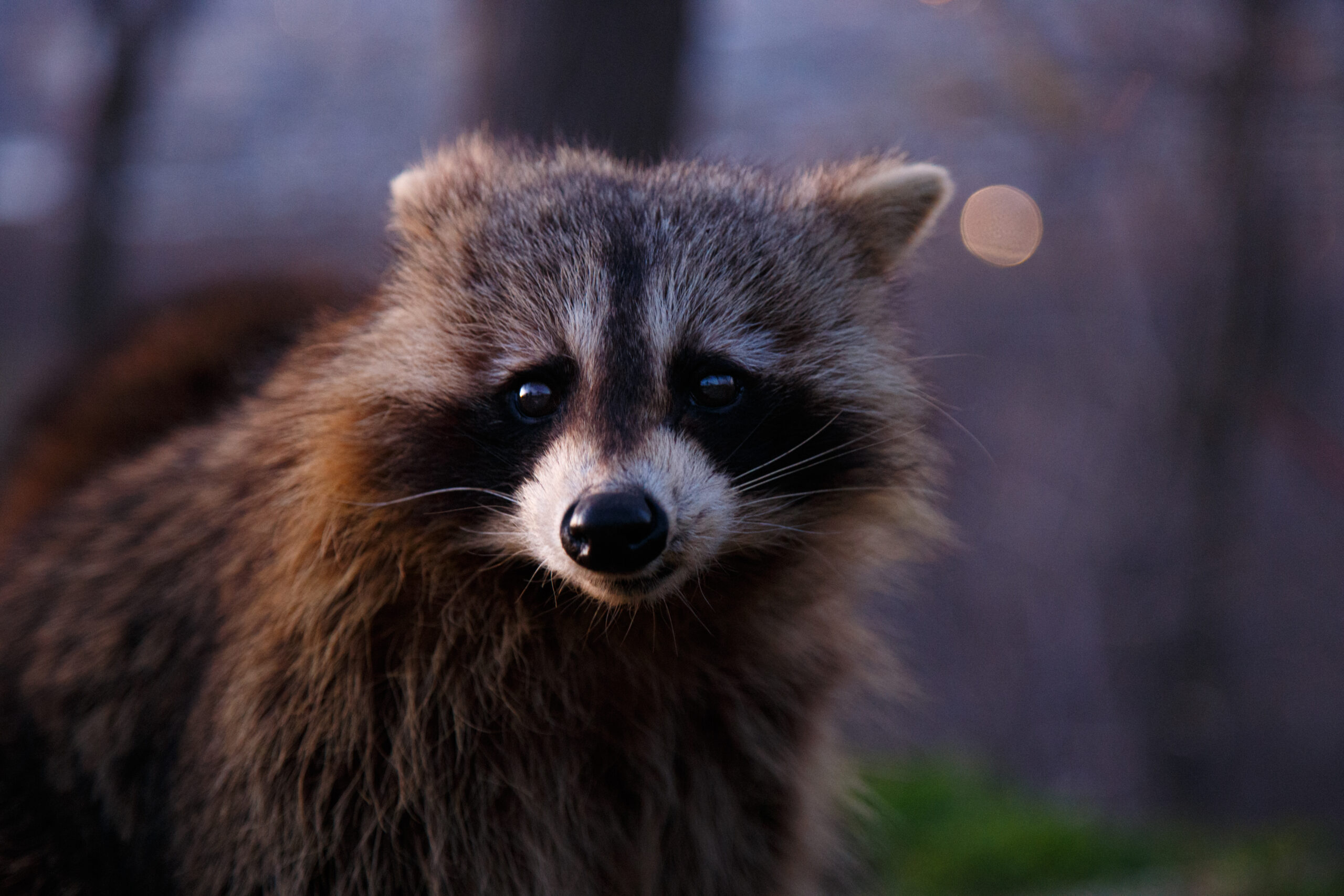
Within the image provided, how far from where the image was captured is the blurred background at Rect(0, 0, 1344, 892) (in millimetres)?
5938

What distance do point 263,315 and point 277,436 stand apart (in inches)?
54.6

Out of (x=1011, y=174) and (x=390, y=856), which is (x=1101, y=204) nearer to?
(x=1011, y=174)

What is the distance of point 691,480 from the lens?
209 centimetres

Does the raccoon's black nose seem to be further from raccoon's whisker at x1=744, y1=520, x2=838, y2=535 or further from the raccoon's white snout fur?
raccoon's whisker at x1=744, y1=520, x2=838, y2=535

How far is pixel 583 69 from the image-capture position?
13.9ft

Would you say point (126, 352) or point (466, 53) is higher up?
point (466, 53)

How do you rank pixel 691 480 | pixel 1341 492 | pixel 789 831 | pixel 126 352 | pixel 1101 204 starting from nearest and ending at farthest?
pixel 691 480
pixel 789 831
pixel 126 352
pixel 1341 492
pixel 1101 204

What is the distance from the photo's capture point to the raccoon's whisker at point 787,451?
2.25 m

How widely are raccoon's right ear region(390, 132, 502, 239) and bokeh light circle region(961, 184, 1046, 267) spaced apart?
3368 millimetres

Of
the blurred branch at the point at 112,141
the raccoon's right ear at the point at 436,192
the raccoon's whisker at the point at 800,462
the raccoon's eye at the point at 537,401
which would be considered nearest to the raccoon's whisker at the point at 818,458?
the raccoon's whisker at the point at 800,462

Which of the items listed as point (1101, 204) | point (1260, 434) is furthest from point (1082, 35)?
point (1260, 434)

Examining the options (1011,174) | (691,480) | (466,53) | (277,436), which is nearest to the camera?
(691,480)

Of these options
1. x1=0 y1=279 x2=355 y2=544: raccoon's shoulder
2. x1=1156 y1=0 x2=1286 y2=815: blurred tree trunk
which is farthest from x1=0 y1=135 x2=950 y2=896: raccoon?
x1=1156 y1=0 x2=1286 y2=815: blurred tree trunk

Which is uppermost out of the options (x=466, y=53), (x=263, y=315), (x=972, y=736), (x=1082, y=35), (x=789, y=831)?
(x=1082, y=35)
